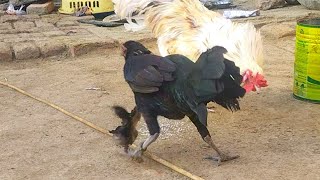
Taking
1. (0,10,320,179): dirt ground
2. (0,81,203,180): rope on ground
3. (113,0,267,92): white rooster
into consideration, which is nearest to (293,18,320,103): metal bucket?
(0,10,320,179): dirt ground

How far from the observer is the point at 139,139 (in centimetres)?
366

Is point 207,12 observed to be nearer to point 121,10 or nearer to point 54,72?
point 121,10

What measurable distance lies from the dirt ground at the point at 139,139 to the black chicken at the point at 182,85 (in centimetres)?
20

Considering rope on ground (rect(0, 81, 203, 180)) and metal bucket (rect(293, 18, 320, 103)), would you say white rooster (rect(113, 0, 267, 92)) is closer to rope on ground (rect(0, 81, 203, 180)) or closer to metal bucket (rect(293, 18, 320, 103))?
metal bucket (rect(293, 18, 320, 103))

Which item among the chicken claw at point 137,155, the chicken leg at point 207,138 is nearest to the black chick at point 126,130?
the chicken claw at point 137,155

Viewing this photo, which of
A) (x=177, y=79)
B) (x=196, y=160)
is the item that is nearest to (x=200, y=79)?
(x=177, y=79)

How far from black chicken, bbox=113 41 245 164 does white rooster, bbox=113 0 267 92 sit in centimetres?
53

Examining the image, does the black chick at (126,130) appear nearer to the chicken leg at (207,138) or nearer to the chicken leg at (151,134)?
the chicken leg at (151,134)

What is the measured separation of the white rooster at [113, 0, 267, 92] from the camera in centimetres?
371

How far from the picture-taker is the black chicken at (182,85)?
2893 millimetres

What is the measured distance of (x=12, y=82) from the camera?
5.09 metres

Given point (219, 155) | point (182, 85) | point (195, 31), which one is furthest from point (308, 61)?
point (182, 85)

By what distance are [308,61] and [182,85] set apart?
166cm

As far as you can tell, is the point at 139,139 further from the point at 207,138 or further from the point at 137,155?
the point at 207,138
